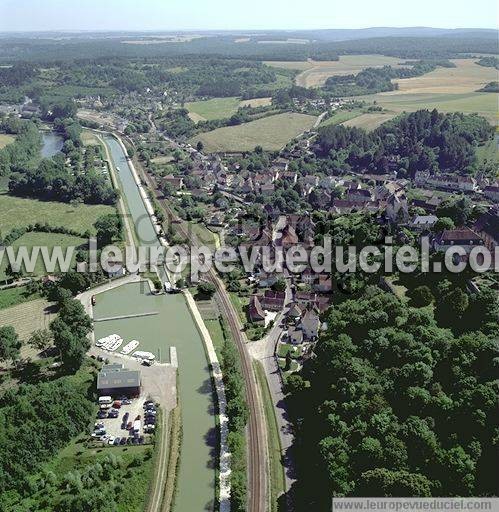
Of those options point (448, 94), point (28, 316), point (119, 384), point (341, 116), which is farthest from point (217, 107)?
point (119, 384)

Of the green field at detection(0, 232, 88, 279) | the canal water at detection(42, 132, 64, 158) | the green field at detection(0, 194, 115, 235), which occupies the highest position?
the canal water at detection(42, 132, 64, 158)

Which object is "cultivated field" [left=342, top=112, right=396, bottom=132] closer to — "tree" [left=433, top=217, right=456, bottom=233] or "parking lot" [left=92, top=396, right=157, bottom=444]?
"tree" [left=433, top=217, right=456, bottom=233]

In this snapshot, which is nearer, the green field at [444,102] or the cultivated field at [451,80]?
the green field at [444,102]

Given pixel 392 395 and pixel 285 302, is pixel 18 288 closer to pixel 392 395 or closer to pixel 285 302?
pixel 285 302

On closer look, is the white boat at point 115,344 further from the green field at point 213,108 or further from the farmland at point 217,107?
the green field at point 213,108

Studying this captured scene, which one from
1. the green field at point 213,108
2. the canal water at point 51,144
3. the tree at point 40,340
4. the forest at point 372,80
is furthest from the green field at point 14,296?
the forest at point 372,80

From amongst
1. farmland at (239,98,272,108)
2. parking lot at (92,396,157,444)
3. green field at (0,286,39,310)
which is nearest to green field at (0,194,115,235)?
green field at (0,286,39,310)

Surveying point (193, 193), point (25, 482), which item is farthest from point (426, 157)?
point (25, 482)
